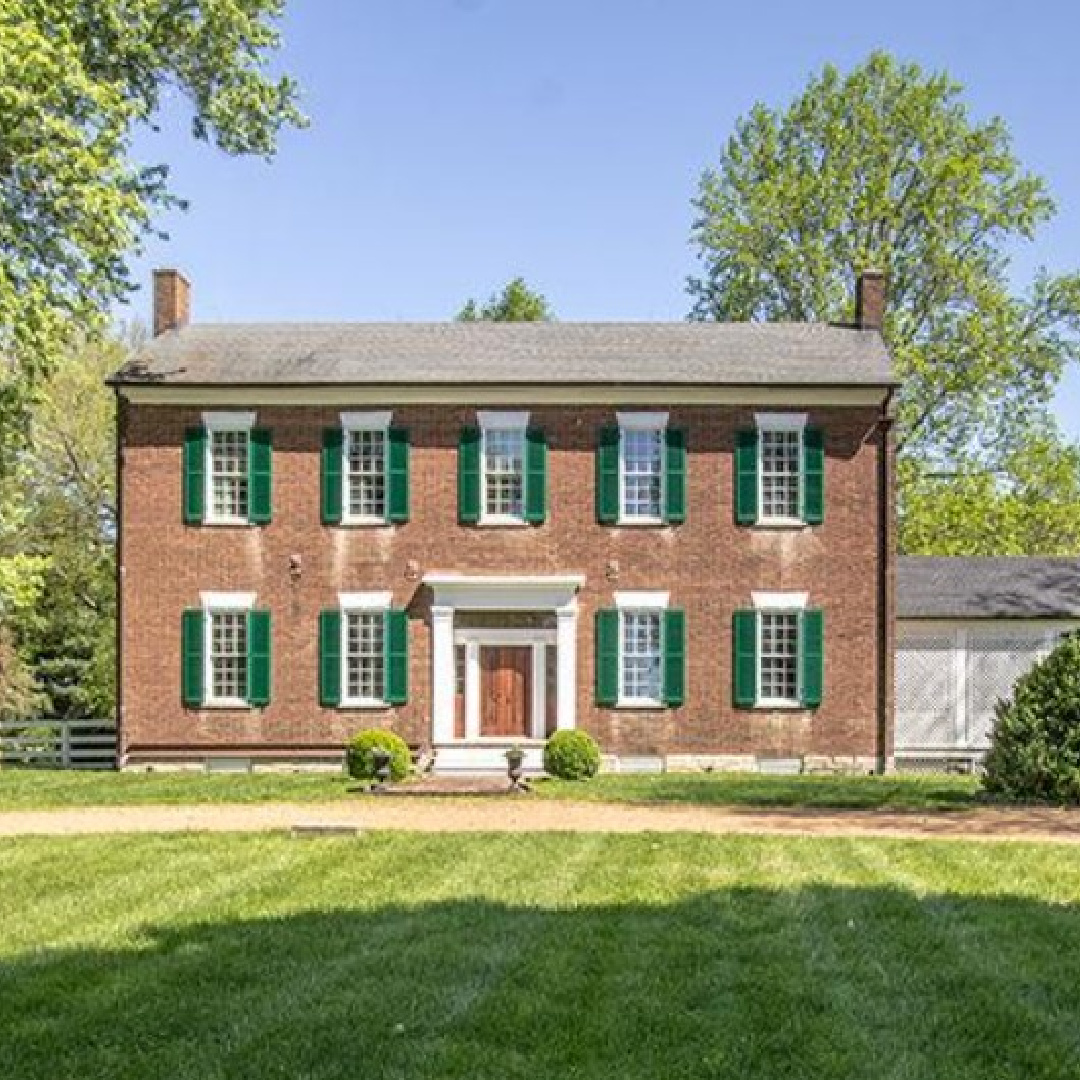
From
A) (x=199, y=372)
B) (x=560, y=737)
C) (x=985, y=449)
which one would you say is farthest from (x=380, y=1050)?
(x=985, y=449)

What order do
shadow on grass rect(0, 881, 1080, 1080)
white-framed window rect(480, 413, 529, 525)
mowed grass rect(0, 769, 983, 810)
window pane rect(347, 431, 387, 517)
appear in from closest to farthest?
1. shadow on grass rect(0, 881, 1080, 1080)
2. mowed grass rect(0, 769, 983, 810)
3. white-framed window rect(480, 413, 529, 525)
4. window pane rect(347, 431, 387, 517)

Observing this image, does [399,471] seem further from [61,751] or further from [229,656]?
[61,751]

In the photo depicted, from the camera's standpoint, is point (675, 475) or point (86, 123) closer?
point (86, 123)

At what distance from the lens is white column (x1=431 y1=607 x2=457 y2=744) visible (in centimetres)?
2689

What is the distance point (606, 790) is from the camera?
21.9 meters

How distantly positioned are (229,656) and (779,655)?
9.88m

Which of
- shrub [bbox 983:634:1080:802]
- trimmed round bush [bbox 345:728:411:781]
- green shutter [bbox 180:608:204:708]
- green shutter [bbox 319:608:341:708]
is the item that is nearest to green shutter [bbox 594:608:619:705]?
trimmed round bush [bbox 345:728:411:781]

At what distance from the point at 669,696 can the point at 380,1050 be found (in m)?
20.2

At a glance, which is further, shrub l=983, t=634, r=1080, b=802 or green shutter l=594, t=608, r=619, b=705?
green shutter l=594, t=608, r=619, b=705

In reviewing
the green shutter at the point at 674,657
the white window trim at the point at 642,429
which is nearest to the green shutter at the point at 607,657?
the green shutter at the point at 674,657

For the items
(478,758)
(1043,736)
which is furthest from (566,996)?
(478,758)

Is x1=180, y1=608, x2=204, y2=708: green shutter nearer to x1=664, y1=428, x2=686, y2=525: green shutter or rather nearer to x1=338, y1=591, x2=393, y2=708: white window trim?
x1=338, y1=591, x2=393, y2=708: white window trim

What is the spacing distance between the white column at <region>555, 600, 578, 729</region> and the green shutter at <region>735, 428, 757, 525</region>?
11.2 feet

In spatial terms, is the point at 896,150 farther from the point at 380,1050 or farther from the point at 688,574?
the point at 380,1050
